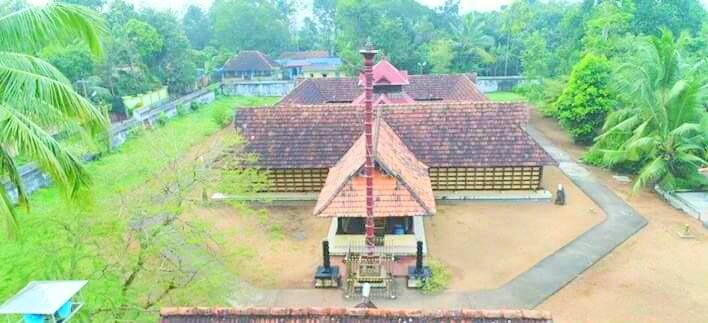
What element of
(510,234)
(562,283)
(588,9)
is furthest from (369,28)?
(562,283)

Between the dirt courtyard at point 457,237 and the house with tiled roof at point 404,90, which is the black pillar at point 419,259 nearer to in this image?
the dirt courtyard at point 457,237

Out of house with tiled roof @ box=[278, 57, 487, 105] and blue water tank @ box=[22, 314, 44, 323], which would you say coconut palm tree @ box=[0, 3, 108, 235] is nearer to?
blue water tank @ box=[22, 314, 44, 323]

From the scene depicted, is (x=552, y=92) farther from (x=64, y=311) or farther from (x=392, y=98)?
(x=64, y=311)

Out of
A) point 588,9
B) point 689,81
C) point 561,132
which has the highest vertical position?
point 588,9

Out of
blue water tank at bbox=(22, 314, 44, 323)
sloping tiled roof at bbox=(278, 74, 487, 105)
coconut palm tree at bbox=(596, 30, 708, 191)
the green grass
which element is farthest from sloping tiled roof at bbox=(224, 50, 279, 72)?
blue water tank at bbox=(22, 314, 44, 323)

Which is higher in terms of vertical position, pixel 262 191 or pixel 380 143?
pixel 380 143

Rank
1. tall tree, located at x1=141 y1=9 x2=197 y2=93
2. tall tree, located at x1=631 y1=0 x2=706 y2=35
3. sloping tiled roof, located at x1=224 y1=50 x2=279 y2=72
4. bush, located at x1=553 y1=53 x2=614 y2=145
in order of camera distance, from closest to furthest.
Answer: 1. bush, located at x1=553 y1=53 x2=614 y2=145
2. tall tree, located at x1=631 y1=0 x2=706 y2=35
3. tall tree, located at x1=141 y1=9 x2=197 y2=93
4. sloping tiled roof, located at x1=224 y1=50 x2=279 y2=72

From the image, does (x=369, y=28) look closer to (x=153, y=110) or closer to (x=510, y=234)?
(x=153, y=110)
